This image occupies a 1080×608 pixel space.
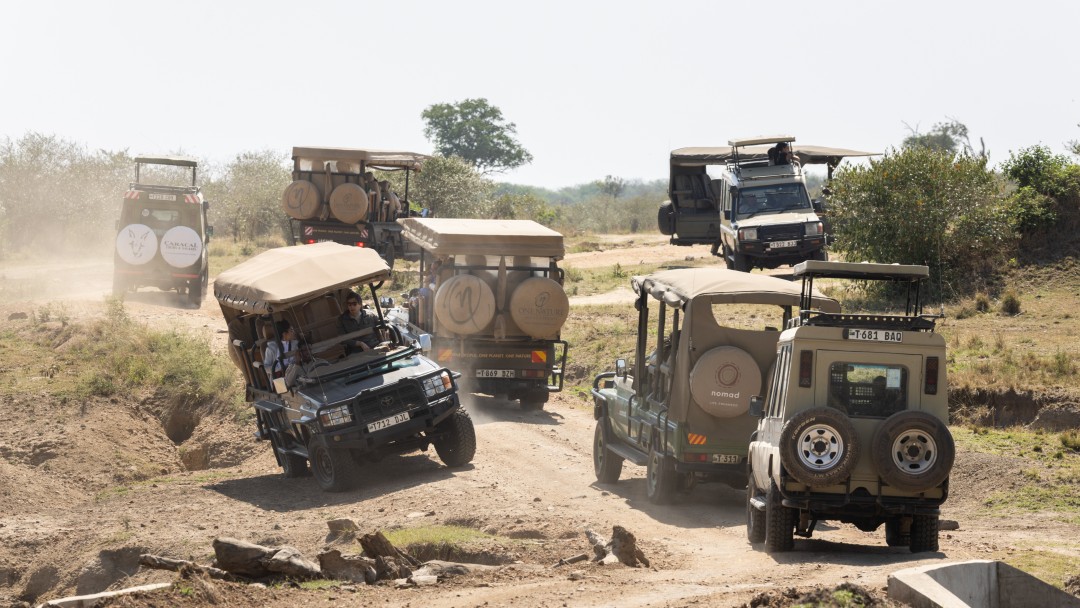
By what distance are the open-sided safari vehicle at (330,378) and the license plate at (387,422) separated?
0.01 meters

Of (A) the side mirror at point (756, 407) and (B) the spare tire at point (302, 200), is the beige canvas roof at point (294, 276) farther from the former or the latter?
(B) the spare tire at point (302, 200)

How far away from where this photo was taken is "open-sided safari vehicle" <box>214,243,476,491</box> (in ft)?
48.4

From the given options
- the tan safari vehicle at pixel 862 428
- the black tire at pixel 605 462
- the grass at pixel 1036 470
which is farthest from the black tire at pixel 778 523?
the black tire at pixel 605 462

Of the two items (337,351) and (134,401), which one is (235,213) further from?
(337,351)

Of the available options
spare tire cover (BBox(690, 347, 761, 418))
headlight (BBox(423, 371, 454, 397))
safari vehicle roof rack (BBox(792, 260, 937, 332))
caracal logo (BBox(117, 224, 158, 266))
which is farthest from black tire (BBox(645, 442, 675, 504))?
caracal logo (BBox(117, 224, 158, 266))

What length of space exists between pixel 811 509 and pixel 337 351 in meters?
7.15

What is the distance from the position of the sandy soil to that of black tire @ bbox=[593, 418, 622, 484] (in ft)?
0.53

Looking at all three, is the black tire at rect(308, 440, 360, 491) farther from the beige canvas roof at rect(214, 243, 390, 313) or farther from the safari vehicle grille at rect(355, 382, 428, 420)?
the beige canvas roof at rect(214, 243, 390, 313)

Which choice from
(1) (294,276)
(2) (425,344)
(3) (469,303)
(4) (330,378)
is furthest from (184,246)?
(4) (330,378)

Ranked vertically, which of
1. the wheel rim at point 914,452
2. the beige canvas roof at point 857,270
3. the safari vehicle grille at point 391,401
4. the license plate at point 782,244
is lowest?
the safari vehicle grille at point 391,401

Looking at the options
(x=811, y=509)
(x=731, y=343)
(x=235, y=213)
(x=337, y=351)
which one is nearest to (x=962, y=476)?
(x=731, y=343)

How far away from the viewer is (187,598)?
9.64 meters

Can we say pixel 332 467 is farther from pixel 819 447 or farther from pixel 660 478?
pixel 819 447

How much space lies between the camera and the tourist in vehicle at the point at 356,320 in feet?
53.6
